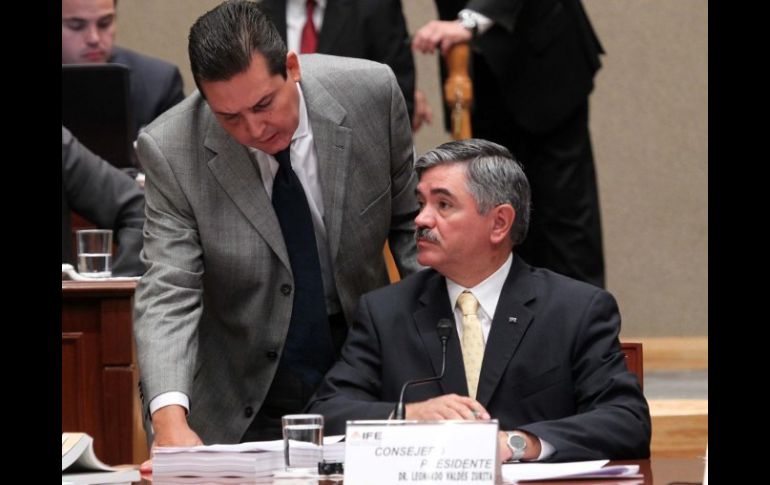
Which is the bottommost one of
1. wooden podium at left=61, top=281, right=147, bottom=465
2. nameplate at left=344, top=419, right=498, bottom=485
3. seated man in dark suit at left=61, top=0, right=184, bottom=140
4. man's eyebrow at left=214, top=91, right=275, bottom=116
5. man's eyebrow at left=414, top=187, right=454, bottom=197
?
wooden podium at left=61, top=281, right=147, bottom=465

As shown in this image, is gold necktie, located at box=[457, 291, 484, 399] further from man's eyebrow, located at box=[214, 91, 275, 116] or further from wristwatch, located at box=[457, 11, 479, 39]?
wristwatch, located at box=[457, 11, 479, 39]

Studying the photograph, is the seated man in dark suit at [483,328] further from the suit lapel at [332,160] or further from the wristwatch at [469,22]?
the wristwatch at [469,22]

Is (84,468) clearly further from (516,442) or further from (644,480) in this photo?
(644,480)

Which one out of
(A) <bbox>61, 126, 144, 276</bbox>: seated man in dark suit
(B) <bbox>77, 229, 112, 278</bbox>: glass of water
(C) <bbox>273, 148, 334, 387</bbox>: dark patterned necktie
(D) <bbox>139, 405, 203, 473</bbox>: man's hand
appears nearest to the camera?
(D) <bbox>139, 405, 203, 473</bbox>: man's hand

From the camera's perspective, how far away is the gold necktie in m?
2.41

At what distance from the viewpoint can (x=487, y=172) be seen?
8.27 feet

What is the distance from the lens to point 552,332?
242cm

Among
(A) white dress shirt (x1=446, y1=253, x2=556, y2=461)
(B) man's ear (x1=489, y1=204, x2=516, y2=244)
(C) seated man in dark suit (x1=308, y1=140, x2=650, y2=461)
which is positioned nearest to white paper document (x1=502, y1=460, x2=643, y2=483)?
(C) seated man in dark suit (x1=308, y1=140, x2=650, y2=461)

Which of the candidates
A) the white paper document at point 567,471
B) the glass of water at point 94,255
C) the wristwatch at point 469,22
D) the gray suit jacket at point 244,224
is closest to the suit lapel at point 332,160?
the gray suit jacket at point 244,224

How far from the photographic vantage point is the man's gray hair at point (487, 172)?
251 cm

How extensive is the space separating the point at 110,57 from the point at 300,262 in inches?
95.4

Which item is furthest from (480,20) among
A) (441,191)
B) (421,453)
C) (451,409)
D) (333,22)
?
(421,453)

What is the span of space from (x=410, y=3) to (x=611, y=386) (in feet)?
13.5

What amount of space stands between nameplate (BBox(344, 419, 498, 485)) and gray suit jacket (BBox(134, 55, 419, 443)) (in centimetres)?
81
